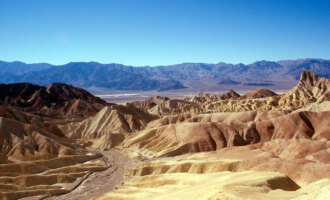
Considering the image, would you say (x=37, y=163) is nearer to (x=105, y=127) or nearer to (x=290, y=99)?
(x=105, y=127)

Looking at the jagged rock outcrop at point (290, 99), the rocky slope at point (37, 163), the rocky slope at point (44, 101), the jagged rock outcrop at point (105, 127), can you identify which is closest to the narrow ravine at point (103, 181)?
the rocky slope at point (37, 163)

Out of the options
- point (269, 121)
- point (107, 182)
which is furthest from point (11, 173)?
point (269, 121)

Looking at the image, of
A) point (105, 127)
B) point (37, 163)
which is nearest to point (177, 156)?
point (37, 163)

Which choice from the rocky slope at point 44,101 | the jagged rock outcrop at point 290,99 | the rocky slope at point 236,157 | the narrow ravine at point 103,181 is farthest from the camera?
the rocky slope at point 44,101

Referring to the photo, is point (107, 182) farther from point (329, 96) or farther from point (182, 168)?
point (329, 96)

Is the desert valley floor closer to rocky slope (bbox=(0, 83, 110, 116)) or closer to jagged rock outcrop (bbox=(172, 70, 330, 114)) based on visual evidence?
jagged rock outcrop (bbox=(172, 70, 330, 114))

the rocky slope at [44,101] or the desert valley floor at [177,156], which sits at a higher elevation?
the rocky slope at [44,101]

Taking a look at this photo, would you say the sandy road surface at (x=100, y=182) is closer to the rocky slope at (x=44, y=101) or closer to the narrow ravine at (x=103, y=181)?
the narrow ravine at (x=103, y=181)

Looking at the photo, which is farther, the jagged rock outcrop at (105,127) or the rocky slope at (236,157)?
the jagged rock outcrop at (105,127)

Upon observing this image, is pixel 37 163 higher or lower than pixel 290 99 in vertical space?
lower
